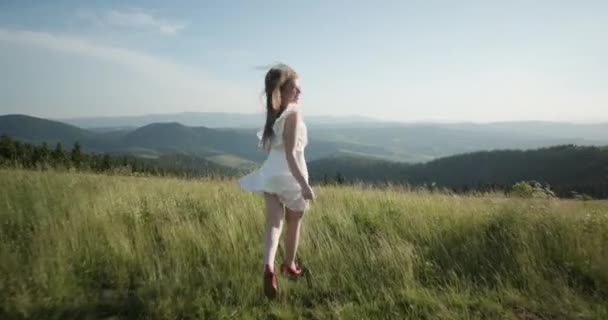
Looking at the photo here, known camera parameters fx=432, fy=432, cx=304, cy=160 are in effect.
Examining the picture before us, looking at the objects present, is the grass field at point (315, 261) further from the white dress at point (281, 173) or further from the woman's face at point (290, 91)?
Answer: the woman's face at point (290, 91)

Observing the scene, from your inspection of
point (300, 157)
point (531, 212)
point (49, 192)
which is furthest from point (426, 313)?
point (49, 192)

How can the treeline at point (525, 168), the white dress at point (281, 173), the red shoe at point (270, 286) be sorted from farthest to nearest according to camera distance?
the treeline at point (525, 168)
the white dress at point (281, 173)
the red shoe at point (270, 286)

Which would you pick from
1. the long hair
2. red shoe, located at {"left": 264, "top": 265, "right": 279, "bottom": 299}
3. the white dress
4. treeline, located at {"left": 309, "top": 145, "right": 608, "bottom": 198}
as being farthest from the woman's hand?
treeline, located at {"left": 309, "top": 145, "right": 608, "bottom": 198}

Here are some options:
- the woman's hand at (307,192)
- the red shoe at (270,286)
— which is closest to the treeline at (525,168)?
the woman's hand at (307,192)

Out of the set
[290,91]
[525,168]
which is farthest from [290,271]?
[525,168]

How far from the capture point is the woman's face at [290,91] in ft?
13.3

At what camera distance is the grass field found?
3.57 metres

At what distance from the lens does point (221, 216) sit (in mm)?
5691

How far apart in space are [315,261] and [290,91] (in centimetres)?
180

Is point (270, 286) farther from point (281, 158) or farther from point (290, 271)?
point (281, 158)

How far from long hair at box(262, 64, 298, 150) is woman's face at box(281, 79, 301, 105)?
32mm

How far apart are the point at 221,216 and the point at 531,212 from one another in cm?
395

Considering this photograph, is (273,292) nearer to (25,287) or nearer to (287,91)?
(287,91)

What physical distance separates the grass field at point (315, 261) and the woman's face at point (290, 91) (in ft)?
5.53
